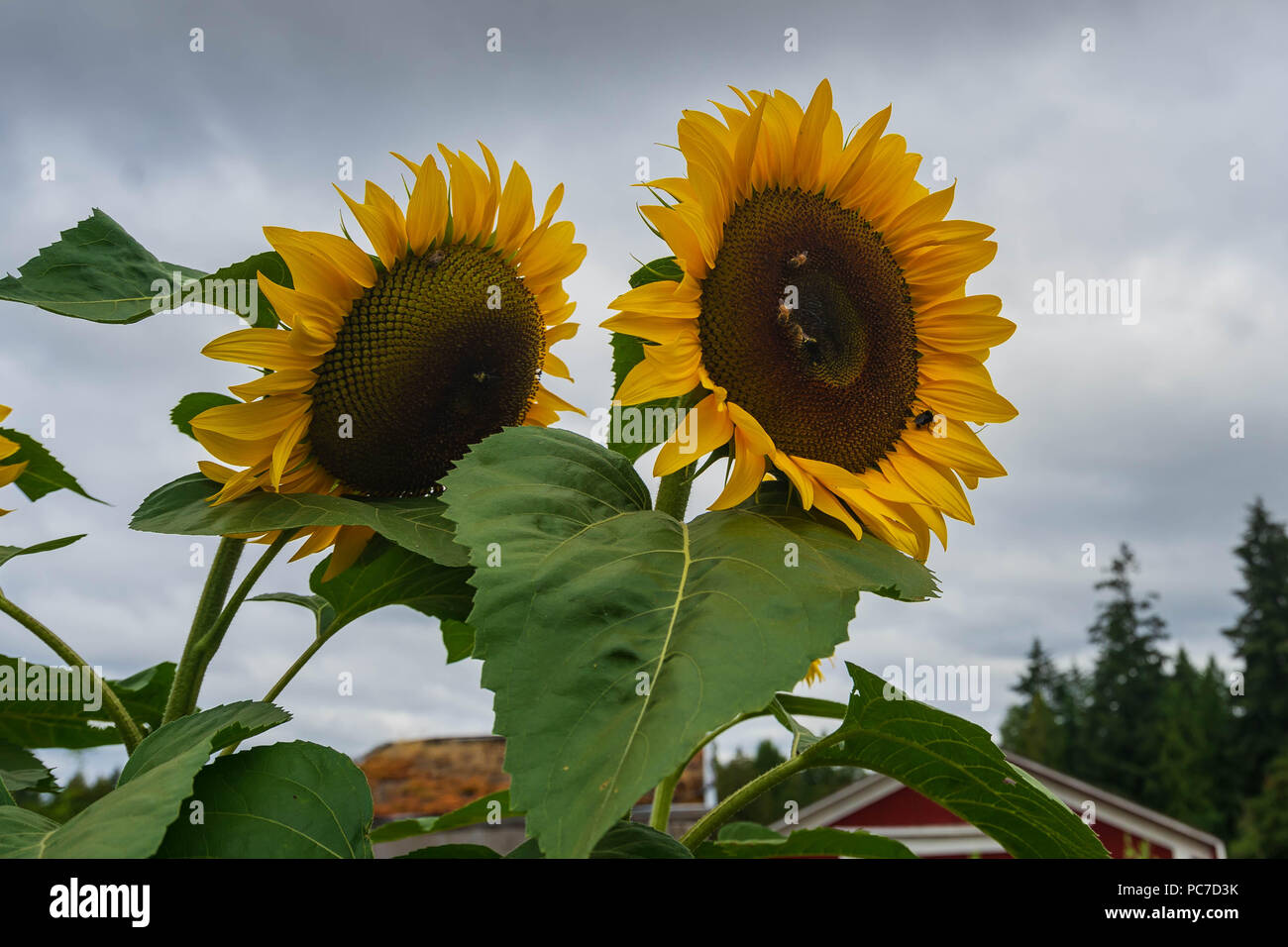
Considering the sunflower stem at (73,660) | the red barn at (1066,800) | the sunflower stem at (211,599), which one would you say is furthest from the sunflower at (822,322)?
the red barn at (1066,800)

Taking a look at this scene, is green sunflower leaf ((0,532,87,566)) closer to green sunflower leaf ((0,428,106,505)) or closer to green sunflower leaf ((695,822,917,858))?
green sunflower leaf ((0,428,106,505))

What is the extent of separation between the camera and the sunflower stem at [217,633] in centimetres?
149

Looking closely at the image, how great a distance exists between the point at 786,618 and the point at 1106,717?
75138mm

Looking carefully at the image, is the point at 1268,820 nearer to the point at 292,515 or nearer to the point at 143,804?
the point at 292,515

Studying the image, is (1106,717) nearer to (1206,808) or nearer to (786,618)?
(1206,808)

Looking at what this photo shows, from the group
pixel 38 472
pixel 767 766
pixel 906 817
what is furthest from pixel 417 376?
pixel 767 766

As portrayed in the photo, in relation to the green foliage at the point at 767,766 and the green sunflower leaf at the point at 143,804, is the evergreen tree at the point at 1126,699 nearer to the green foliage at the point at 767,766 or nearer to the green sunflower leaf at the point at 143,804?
the green foliage at the point at 767,766

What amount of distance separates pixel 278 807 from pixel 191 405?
2.65 feet

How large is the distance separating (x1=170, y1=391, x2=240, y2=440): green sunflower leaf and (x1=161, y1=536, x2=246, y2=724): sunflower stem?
10.2 inches

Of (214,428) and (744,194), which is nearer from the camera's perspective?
(214,428)

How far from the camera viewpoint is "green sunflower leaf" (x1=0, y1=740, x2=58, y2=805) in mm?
1619

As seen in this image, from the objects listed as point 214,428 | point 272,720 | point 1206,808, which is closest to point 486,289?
point 214,428

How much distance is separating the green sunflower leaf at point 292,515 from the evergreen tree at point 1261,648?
214 feet
